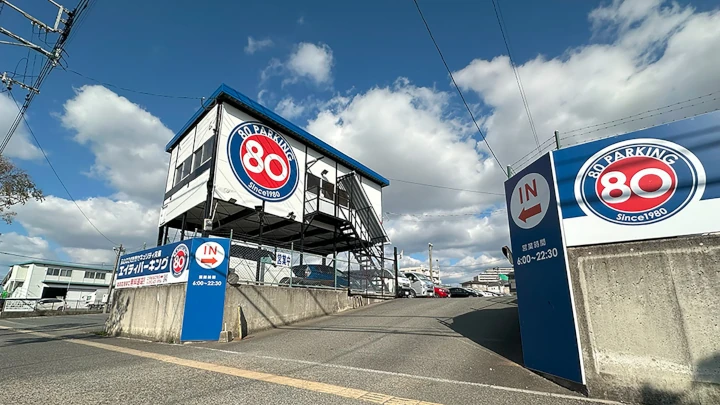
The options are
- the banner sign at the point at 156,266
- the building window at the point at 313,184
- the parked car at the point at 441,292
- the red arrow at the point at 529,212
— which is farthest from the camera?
the parked car at the point at 441,292

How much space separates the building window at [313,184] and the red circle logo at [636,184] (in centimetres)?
1330

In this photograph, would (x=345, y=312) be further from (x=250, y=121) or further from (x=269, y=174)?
(x=250, y=121)

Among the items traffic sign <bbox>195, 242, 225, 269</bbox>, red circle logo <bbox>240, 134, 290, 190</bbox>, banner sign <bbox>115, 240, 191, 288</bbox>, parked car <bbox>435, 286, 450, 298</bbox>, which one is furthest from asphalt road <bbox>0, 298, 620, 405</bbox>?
parked car <bbox>435, 286, 450, 298</bbox>

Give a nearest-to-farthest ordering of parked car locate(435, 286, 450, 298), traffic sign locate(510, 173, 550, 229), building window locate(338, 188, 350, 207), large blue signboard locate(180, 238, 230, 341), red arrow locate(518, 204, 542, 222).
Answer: traffic sign locate(510, 173, 550, 229) < red arrow locate(518, 204, 542, 222) < large blue signboard locate(180, 238, 230, 341) < building window locate(338, 188, 350, 207) < parked car locate(435, 286, 450, 298)

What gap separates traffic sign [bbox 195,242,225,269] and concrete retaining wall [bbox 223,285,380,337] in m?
0.87

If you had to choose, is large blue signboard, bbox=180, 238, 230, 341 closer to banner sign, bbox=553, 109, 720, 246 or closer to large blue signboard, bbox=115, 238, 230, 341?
large blue signboard, bbox=115, 238, 230, 341

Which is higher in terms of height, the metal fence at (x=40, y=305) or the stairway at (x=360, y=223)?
the stairway at (x=360, y=223)

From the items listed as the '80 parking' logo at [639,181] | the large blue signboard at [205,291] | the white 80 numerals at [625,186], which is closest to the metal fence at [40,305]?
the large blue signboard at [205,291]

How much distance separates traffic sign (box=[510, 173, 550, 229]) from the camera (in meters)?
5.65

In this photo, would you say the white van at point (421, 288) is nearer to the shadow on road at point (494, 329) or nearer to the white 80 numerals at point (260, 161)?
the shadow on road at point (494, 329)

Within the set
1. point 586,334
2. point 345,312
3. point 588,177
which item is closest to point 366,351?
point 586,334

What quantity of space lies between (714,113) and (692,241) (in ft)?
5.83

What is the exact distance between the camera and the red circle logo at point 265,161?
46.6 ft

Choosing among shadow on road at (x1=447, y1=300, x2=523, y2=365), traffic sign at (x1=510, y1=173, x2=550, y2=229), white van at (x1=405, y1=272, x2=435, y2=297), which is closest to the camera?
traffic sign at (x1=510, y1=173, x2=550, y2=229)
